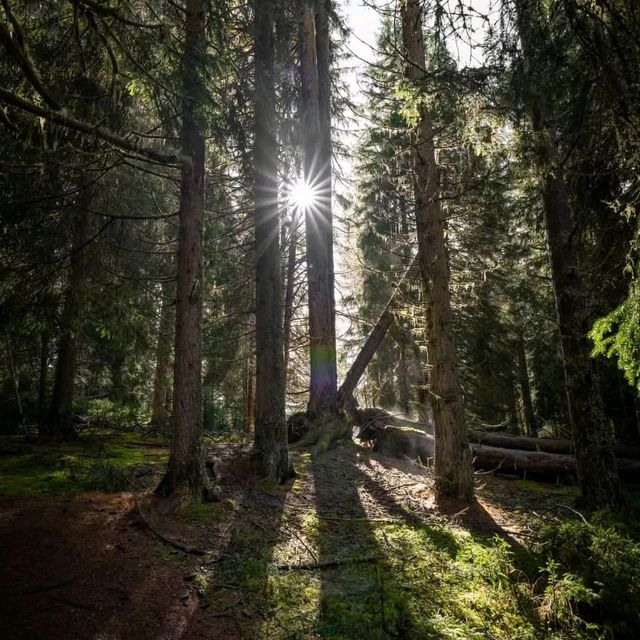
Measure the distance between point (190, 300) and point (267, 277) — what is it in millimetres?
2291

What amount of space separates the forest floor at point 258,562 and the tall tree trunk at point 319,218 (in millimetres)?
3753

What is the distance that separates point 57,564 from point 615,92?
7025mm

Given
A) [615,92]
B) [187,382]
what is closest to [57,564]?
[187,382]

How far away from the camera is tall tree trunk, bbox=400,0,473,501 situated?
22.7 feet

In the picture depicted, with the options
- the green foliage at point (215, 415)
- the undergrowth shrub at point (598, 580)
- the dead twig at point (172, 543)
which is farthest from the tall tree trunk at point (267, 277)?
the green foliage at point (215, 415)

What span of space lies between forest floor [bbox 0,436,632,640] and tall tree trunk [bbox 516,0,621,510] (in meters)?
0.93

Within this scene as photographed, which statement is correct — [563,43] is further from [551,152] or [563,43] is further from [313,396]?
[313,396]

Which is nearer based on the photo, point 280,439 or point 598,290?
point 598,290

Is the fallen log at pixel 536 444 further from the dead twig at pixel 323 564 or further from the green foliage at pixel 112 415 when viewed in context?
the green foliage at pixel 112 415

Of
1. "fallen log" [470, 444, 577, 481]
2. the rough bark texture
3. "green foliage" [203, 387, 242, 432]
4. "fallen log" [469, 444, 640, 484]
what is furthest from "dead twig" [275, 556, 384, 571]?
"green foliage" [203, 387, 242, 432]

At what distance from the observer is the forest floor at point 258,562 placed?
359 centimetres

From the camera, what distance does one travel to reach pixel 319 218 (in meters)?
12.0

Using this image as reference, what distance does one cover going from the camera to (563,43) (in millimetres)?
4793

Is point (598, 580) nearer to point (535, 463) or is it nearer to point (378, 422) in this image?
point (535, 463)
